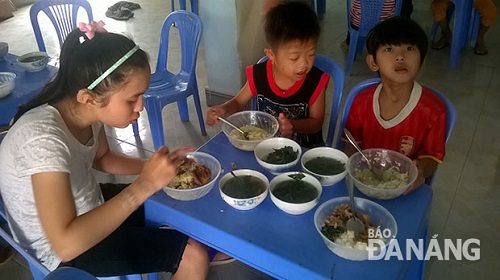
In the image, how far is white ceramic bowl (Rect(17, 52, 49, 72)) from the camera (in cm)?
212

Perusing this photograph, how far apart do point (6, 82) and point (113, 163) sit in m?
0.74

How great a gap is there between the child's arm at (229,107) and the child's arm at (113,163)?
0.32 m

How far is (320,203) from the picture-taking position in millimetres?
1215

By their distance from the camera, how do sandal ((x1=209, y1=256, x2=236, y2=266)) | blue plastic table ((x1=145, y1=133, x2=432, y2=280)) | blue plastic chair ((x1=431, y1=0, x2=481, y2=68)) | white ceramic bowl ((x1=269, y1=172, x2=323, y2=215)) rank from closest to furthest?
blue plastic table ((x1=145, y1=133, x2=432, y2=280))
white ceramic bowl ((x1=269, y1=172, x2=323, y2=215))
sandal ((x1=209, y1=256, x2=236, y2=266))
blue plastic chair ((x1=431, y1=0, x2=481, y2=68))

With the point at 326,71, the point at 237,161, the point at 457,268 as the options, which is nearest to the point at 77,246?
the point at 237,161

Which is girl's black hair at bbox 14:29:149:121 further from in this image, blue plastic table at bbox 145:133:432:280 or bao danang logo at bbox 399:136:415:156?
bao danang logo at bbox 399:136:415:156

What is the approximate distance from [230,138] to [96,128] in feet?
1.50

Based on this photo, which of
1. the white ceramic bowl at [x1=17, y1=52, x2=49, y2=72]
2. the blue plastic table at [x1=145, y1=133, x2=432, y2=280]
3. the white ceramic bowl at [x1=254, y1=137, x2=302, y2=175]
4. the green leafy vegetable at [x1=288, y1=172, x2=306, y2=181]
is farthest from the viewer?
the white ceramic bowl at [x1=17, y1=52, x2=49, y2=72]

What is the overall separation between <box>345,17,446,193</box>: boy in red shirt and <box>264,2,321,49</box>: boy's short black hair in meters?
0.23

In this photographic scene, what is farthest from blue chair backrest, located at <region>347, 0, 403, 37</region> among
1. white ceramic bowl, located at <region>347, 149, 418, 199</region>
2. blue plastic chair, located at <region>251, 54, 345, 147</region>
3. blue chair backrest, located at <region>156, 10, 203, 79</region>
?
white ceramic bowl, located at <region>347, 149, 418, 199</region>

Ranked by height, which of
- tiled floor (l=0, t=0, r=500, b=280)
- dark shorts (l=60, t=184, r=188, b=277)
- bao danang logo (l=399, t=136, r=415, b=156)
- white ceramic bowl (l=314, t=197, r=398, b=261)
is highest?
white ceramic bowl (l=314, t=197, r=398, b=261)

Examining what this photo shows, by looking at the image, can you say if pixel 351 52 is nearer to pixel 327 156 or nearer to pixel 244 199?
pixel 327 156

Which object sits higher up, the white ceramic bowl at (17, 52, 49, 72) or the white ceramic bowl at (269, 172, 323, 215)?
the white ceramic bowl at (269, 172, 323, 215)

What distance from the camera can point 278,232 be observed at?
3.64 ft
